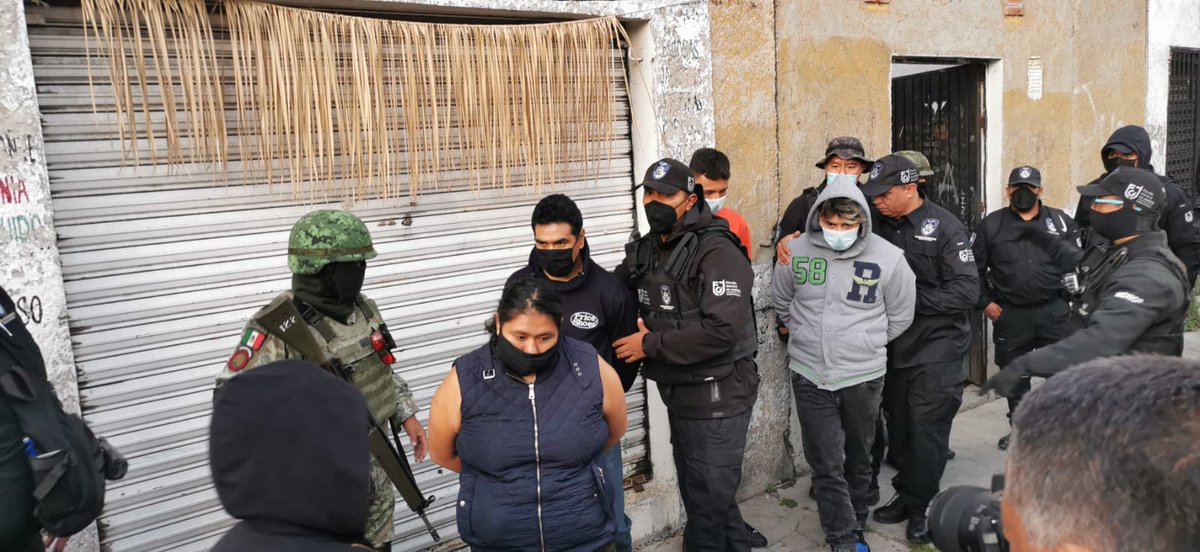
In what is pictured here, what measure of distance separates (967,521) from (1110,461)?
0.59 meters

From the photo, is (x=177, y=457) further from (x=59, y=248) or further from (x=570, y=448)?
(x=570, y=448)

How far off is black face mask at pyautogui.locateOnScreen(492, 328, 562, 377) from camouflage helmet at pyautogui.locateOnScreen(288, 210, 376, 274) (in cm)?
61

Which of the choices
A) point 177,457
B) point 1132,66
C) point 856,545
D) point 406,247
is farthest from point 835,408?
point 1132,66

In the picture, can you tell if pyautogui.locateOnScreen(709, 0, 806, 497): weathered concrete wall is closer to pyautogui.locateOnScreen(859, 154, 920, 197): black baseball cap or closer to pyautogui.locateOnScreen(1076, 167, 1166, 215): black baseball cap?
pyautogui.locateOnScreen(859, 154, 920, 197): black baseball cap

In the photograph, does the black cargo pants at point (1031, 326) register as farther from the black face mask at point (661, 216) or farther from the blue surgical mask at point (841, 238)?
the black face mask at point (661, 216)

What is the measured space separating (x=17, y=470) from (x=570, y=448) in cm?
158

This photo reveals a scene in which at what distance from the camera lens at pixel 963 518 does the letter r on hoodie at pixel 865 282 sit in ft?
7.28

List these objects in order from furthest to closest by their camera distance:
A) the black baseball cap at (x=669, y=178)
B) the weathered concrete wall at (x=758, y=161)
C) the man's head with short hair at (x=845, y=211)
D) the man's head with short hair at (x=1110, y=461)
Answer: the weathered concrete wall at (x=758, y=161) < the man's head with short hair at (x=845, y=211) < the black baseball cap at (x=669, y=178) < the man's head with short hair at (x=1110, y=461)

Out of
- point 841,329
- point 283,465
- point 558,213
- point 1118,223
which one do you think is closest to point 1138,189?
point 1118,223

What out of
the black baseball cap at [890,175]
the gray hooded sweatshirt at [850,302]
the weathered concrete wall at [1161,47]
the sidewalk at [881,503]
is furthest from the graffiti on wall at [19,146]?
the weathered concrete wall at [1161,47]

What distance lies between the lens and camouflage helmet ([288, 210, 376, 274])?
105 inches

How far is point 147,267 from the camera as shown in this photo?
3104 millimetres

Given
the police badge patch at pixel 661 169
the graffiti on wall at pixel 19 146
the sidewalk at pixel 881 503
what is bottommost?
the sidewalk at pixel 881 503

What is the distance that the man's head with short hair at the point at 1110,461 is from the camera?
98 cm
